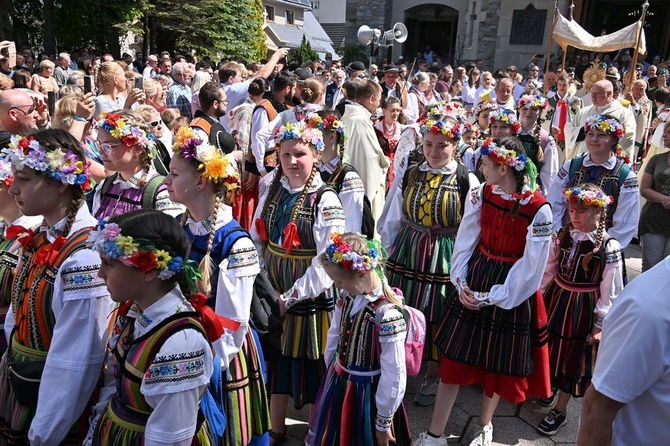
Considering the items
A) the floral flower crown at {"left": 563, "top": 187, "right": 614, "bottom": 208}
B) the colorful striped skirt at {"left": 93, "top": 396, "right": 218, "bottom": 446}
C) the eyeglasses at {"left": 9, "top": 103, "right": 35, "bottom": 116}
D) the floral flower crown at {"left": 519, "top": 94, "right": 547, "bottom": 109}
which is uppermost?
the floral flower crown at {"left": 519, "top": 94, "right": 547, "bottom": 109}

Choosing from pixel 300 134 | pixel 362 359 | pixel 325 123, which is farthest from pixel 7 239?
pixel 325 123

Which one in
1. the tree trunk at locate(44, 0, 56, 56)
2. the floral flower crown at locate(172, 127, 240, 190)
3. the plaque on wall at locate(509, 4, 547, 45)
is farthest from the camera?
the plaque on wall at locate(509, 4, 547, 45)

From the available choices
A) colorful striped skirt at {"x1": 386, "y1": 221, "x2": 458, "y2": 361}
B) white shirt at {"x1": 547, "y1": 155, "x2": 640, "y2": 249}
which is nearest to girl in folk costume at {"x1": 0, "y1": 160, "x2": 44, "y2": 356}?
colorful striped skirt at {"x1": 386, "y1": 221, "x2": 458, "y2": 361}

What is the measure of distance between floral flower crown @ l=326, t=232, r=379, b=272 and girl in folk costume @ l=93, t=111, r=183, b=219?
3.81 ft

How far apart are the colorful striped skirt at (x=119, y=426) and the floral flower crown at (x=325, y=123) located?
2.63 meters

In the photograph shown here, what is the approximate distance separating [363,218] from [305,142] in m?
0.85

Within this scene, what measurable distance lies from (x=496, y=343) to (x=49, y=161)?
2.69m

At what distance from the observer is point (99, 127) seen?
142 inches

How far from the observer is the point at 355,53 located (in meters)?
34.3

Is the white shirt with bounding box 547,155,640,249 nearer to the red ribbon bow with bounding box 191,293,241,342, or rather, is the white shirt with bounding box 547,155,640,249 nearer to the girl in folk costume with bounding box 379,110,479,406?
the girl in folk costume with bounding box 379,110,479,406

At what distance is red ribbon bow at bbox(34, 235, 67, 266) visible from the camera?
240cm

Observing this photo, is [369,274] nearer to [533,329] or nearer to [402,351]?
[402,351]

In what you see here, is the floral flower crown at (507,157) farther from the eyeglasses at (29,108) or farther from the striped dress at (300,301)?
the eyeglasses at (29,108)

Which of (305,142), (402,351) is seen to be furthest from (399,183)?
(402,351)
